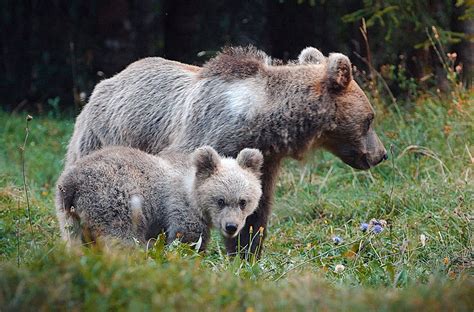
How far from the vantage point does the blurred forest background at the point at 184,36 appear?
11.8 metres

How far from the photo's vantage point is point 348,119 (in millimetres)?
7012

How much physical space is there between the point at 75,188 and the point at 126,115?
198 cm

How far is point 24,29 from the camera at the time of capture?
1480 centimetres

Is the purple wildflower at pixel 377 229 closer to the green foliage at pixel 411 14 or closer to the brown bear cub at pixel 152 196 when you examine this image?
the brown bear cub at pixel 152 196

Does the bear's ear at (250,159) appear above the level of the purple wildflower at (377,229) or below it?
above

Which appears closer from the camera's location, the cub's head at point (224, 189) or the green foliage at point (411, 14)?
the cub's head at point (224, 189)

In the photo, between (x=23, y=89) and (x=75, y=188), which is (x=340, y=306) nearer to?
(x=75, y=188)

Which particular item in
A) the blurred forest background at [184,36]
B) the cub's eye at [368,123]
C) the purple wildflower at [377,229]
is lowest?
the blurred forest background at [184,36]

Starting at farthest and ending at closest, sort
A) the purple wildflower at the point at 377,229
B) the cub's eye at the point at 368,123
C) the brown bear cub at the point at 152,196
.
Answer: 1. the cub's eye at the point at 368,123
2. the purple wildflower at the point at 377,229
3. the brown bear cub at the point at 152,196

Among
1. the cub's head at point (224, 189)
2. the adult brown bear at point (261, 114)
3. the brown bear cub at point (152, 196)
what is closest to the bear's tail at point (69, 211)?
the brown bear cub at point (152, 196)

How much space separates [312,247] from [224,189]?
1077mm

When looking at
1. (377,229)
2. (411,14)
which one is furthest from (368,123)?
(411,14)

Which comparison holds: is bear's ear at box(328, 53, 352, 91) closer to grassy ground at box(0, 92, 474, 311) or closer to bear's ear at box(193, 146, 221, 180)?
grassy ground at box(0, 92, 474, 311)

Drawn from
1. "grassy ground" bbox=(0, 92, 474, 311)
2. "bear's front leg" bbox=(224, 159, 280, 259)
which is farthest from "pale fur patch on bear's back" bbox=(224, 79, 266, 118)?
"grassy ground" bbox=(0, 92, 474, 311)
